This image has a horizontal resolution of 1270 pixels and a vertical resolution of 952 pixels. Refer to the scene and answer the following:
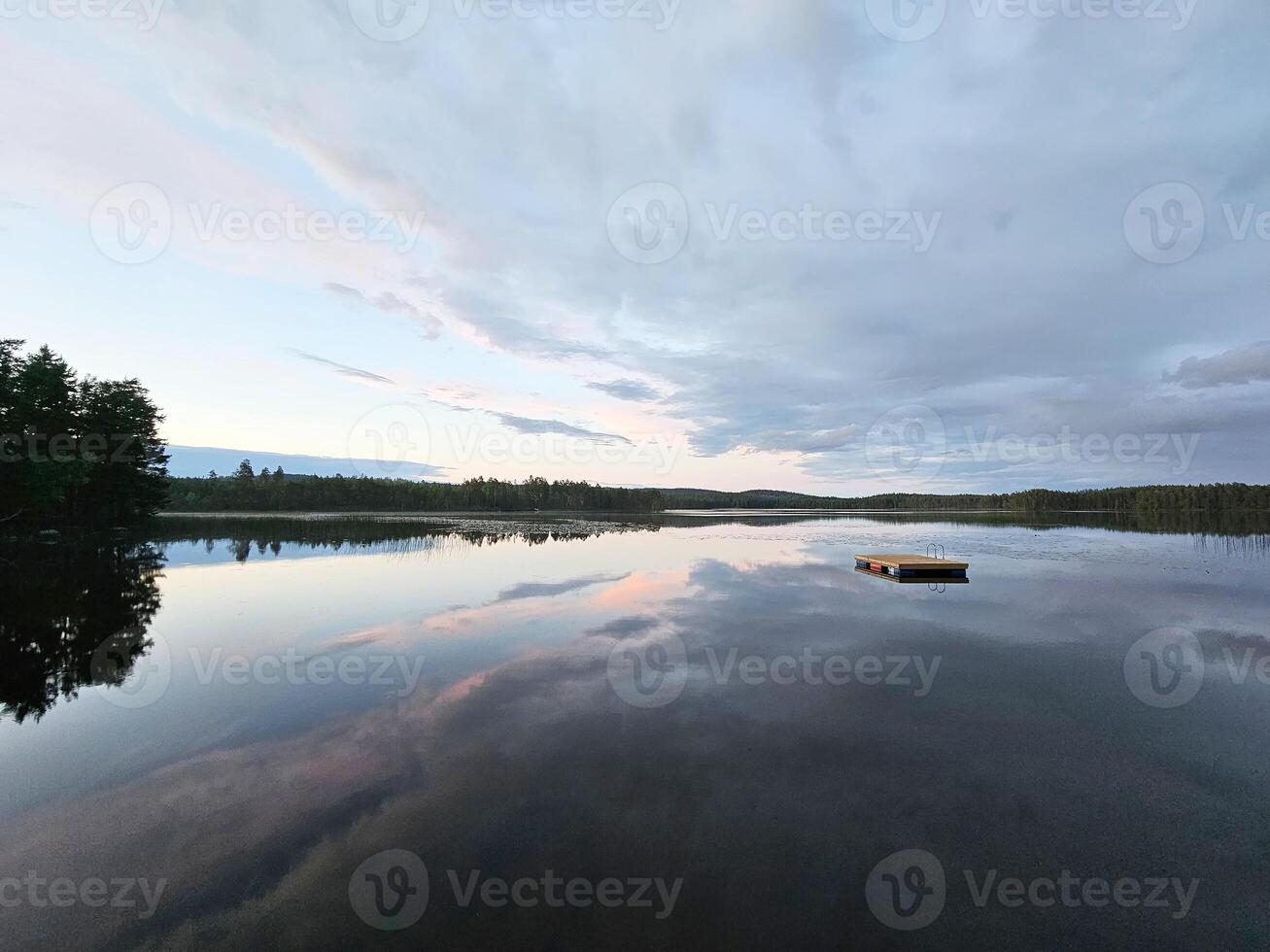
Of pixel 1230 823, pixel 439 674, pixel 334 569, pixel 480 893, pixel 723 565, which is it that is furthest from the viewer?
pixel 723 565

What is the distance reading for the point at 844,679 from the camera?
482 inches

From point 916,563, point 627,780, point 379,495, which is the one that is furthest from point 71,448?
point 379,495

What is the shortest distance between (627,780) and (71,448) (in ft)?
182

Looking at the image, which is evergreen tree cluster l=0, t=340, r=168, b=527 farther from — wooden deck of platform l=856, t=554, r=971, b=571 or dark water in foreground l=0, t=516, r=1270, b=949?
wooden deck of platform l=856, t=554, r=971, b=571

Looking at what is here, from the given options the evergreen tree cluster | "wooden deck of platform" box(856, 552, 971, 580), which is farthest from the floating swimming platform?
the evergreen tree cluster

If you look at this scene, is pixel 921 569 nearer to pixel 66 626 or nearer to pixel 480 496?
pixel 66 626

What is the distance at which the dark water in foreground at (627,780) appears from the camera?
526 cm

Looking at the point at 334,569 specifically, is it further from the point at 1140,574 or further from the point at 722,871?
the point at 1140,574

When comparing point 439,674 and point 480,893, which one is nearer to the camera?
point 480,893

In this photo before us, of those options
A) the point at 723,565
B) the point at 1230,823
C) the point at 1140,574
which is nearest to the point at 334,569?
the point at 723,565

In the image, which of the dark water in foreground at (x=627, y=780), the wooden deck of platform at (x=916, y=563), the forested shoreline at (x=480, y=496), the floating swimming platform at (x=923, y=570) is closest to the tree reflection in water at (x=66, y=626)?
the dark water in foreground at (x=627, y=780)

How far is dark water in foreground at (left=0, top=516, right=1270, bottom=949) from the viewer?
17.3 ft

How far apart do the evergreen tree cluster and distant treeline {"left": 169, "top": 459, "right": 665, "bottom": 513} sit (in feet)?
255

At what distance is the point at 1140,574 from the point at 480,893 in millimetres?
39416
